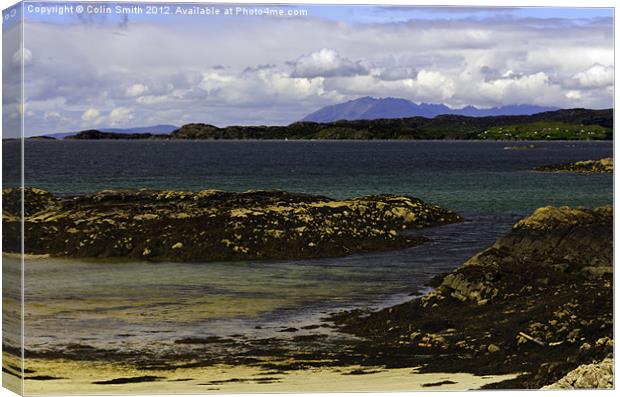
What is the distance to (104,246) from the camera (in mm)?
28625

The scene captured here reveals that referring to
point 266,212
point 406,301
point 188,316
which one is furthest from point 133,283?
point 406,301

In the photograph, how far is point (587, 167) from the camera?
29422mm

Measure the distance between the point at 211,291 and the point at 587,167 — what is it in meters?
8.81

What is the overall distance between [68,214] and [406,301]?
745 cm

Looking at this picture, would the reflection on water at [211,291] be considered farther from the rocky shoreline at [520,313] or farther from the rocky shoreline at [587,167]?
the rocky shoreline at [587,167]

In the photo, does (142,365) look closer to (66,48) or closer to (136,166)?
(136,166)

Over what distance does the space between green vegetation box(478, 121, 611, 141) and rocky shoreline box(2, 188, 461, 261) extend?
3034 mm

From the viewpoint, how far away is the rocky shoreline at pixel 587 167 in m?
28.0

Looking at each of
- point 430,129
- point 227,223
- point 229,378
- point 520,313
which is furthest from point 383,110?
point 229,378

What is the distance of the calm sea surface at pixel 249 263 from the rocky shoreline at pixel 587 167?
0.58ft

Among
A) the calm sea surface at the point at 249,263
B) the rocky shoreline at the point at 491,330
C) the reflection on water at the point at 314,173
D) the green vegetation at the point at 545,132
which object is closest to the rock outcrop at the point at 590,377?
the rocky shoreline at the point at 491,330

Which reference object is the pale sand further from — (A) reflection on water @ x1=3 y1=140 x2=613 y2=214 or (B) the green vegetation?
(B) the green vegetation

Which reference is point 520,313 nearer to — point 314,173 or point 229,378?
point 314,173

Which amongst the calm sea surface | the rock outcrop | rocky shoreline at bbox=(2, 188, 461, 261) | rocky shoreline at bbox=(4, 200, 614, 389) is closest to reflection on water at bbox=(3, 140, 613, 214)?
the calm sea surface
